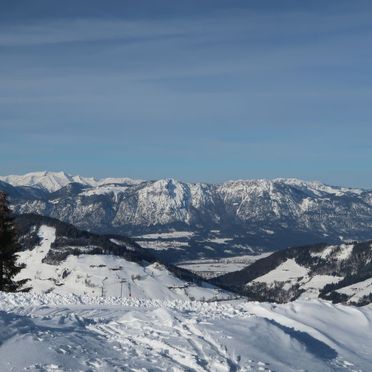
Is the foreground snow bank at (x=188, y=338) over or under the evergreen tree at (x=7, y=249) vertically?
over

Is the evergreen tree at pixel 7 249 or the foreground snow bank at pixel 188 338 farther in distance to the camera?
the evergreen tree at pixel 7 249

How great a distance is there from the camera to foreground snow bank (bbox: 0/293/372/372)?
17.7 meters

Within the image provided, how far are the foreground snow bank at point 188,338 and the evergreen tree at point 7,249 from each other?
23.2m

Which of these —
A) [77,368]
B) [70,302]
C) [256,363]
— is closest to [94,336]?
[77,368]

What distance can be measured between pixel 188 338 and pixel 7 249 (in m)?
34.4

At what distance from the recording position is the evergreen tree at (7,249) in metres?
50.5

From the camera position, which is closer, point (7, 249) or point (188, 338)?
point (188, 338)

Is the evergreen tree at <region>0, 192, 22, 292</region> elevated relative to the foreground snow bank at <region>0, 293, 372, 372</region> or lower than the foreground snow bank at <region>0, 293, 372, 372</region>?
lower

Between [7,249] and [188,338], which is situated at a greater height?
[188,338]

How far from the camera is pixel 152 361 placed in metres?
17.9

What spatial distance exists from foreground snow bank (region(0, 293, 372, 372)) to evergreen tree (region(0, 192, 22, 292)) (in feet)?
76.2

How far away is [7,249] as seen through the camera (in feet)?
167

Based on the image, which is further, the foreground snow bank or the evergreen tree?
the evergreen tree

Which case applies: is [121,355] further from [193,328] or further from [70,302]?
[70,302]
